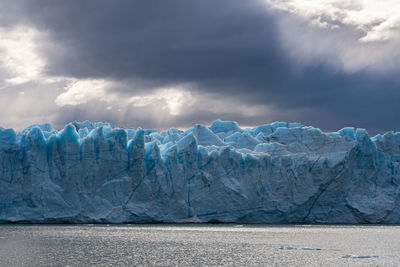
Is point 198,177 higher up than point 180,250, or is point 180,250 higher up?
point 198,177

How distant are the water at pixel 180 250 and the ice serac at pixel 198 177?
7.95 feet

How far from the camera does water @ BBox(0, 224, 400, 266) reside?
1783 cm

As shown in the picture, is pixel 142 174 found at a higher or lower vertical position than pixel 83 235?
higher

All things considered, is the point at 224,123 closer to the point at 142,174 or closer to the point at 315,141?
the point at 315,141

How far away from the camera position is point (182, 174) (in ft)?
106

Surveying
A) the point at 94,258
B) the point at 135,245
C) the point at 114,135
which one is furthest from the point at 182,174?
the point at 94,258

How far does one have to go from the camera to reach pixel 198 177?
32.8 meters

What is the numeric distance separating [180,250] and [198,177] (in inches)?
459

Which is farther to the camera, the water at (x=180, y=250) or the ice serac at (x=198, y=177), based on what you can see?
the ice serac at (x=198, y=177)

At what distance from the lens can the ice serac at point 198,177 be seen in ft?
96.0

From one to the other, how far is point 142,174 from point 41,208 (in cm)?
605

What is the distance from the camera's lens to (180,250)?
21.4 metres

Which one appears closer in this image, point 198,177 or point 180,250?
point 180,250

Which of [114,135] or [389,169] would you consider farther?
[389,169]
